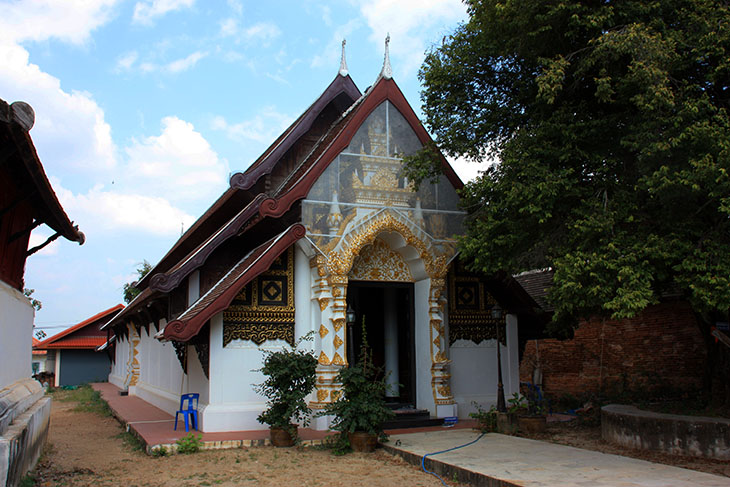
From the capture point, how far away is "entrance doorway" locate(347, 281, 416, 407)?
12281 millimetres

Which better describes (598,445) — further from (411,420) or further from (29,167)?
(29,167)

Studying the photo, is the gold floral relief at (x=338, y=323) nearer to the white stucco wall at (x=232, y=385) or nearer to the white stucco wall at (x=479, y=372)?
the white stucco wall at (x=232, y=385)

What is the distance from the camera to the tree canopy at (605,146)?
23.3 ft

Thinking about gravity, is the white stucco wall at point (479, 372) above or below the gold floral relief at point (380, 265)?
below

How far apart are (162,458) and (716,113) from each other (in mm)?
8382

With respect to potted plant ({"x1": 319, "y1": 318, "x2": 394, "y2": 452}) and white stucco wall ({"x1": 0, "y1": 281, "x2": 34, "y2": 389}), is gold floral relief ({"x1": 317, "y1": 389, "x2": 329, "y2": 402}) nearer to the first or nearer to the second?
potted plant ({"x1": 319, "y1": 318, "x2": 394, "y2": 452})

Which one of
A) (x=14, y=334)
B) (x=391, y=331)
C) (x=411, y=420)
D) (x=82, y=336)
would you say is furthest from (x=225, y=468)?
(x=82, y=336)

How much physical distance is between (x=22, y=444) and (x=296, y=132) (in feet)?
27.5

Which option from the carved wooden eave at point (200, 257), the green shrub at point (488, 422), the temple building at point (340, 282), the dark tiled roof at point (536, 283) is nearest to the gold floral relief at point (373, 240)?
the temple building at point (340, 282)

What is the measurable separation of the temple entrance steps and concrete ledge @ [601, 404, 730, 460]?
324cm

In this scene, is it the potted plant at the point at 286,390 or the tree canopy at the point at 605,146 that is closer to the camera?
the tree canopy at the point at 605,146

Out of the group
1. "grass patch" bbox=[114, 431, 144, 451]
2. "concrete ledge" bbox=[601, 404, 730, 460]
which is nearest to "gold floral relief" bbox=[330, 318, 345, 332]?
"grass patch" bbox=[114, 431, 144, 451]

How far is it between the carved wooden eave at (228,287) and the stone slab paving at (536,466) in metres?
3.40

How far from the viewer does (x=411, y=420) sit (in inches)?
444
